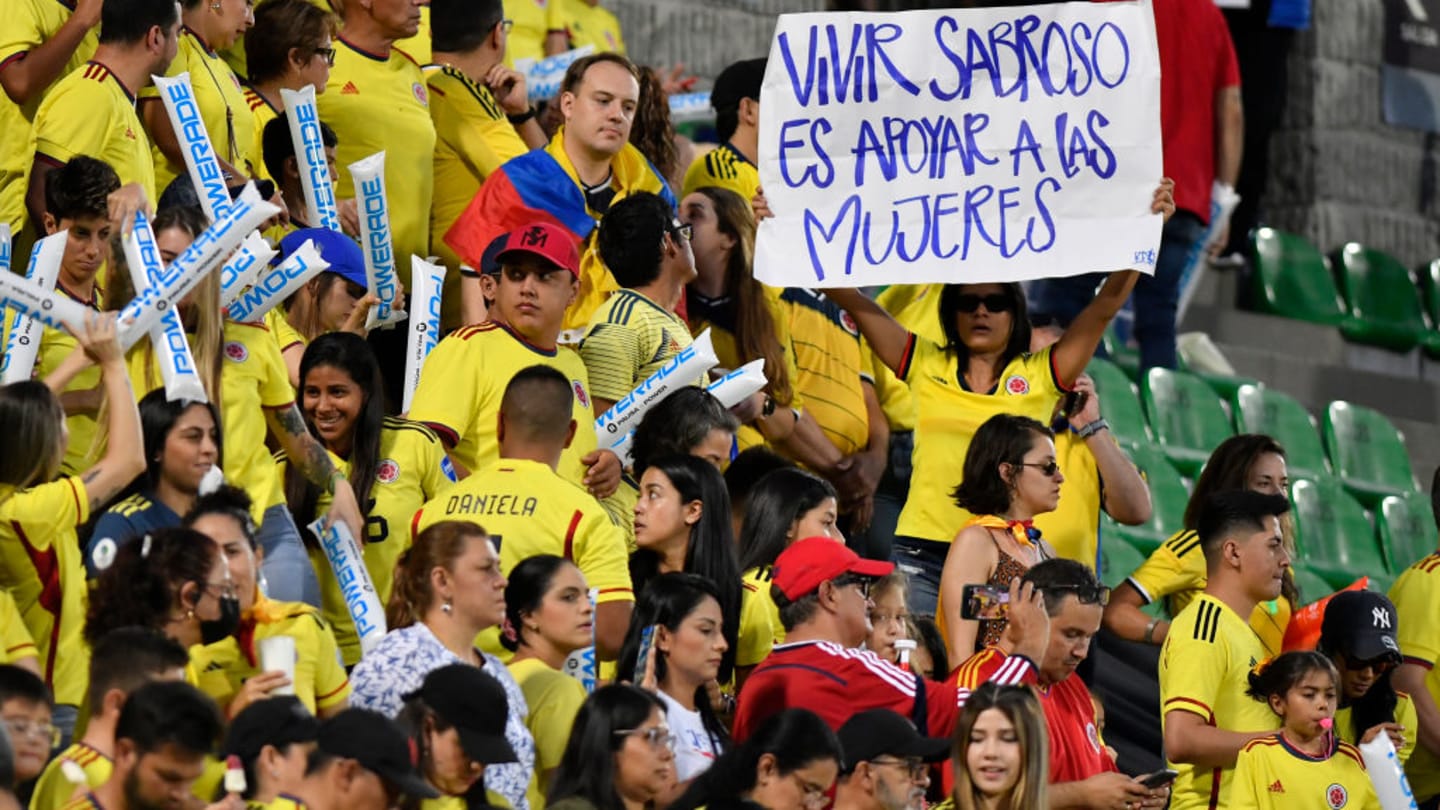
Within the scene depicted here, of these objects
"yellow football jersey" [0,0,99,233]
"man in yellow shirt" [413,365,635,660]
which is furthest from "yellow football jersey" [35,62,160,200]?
"man in yellow shirt" [413,365,635,660]

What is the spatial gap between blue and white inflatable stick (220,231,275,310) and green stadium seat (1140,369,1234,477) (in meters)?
6.16

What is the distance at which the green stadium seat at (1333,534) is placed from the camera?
12.1 metres

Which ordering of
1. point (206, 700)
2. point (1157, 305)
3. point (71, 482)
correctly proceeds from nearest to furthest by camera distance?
point (206, 700) < point (71, 482) < point (1157, 305)

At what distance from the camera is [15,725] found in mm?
5082

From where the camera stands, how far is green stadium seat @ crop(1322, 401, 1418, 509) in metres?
13.1

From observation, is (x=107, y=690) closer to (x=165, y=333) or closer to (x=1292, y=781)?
(x=165, y=333)

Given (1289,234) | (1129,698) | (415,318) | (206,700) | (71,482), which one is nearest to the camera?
(206,700)

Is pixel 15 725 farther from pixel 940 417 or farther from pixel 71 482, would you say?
pixel 940 417

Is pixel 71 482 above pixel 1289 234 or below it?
above

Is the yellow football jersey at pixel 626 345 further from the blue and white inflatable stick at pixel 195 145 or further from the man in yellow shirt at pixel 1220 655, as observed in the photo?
the man in yellow shirt at pixel 1220 655

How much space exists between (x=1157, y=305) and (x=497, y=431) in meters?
5.06

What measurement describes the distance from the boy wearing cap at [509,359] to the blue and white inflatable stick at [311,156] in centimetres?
75

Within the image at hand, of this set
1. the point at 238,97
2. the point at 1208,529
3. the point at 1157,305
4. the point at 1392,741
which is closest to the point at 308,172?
the point at 238,97

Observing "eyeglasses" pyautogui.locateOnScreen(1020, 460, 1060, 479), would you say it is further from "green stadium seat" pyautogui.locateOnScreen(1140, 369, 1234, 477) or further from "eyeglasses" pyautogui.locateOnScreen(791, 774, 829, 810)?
"green stadium seat" pyautogui.locateOnScreen(1140, 369, 1234, 477)
